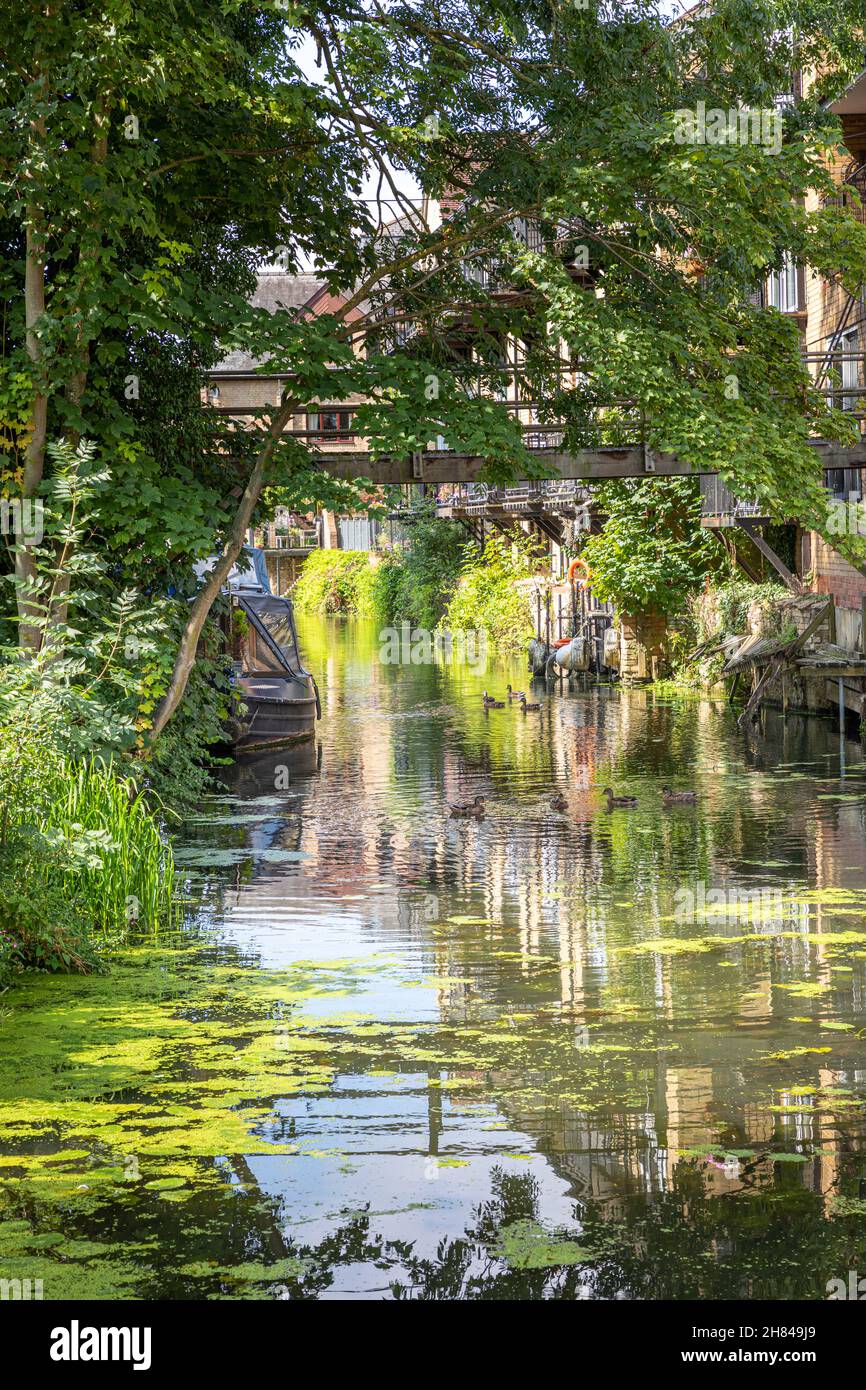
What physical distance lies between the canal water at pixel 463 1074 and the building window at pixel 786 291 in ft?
61.5

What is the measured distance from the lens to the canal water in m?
5.38

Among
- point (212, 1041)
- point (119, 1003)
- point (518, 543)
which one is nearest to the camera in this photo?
point (212, 1041)

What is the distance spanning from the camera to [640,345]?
44.3 feet

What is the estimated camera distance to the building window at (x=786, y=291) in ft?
104

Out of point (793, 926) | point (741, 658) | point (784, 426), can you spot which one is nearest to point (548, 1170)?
point (793, 926)

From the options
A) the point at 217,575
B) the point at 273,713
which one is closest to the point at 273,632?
the point at 273,713

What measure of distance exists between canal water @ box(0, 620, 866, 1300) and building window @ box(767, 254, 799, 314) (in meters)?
18.7

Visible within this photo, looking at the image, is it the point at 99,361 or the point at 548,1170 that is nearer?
the point at 548,1170

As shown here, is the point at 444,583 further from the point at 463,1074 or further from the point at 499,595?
the point at 463,1074

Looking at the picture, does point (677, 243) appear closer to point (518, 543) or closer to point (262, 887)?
point (262, 887)

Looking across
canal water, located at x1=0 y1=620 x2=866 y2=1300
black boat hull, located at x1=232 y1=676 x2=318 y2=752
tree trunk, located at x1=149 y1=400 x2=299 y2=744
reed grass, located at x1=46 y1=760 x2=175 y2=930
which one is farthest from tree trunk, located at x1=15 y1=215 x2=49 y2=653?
black boat hull, located at x1=232 y1=676 x2=318 y2=752

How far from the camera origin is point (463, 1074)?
24.8 feet

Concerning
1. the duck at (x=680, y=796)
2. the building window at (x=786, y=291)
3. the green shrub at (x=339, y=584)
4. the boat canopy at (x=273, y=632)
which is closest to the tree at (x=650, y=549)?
the building window at (x=786, y=291)

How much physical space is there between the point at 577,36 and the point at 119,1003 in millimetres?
9908
